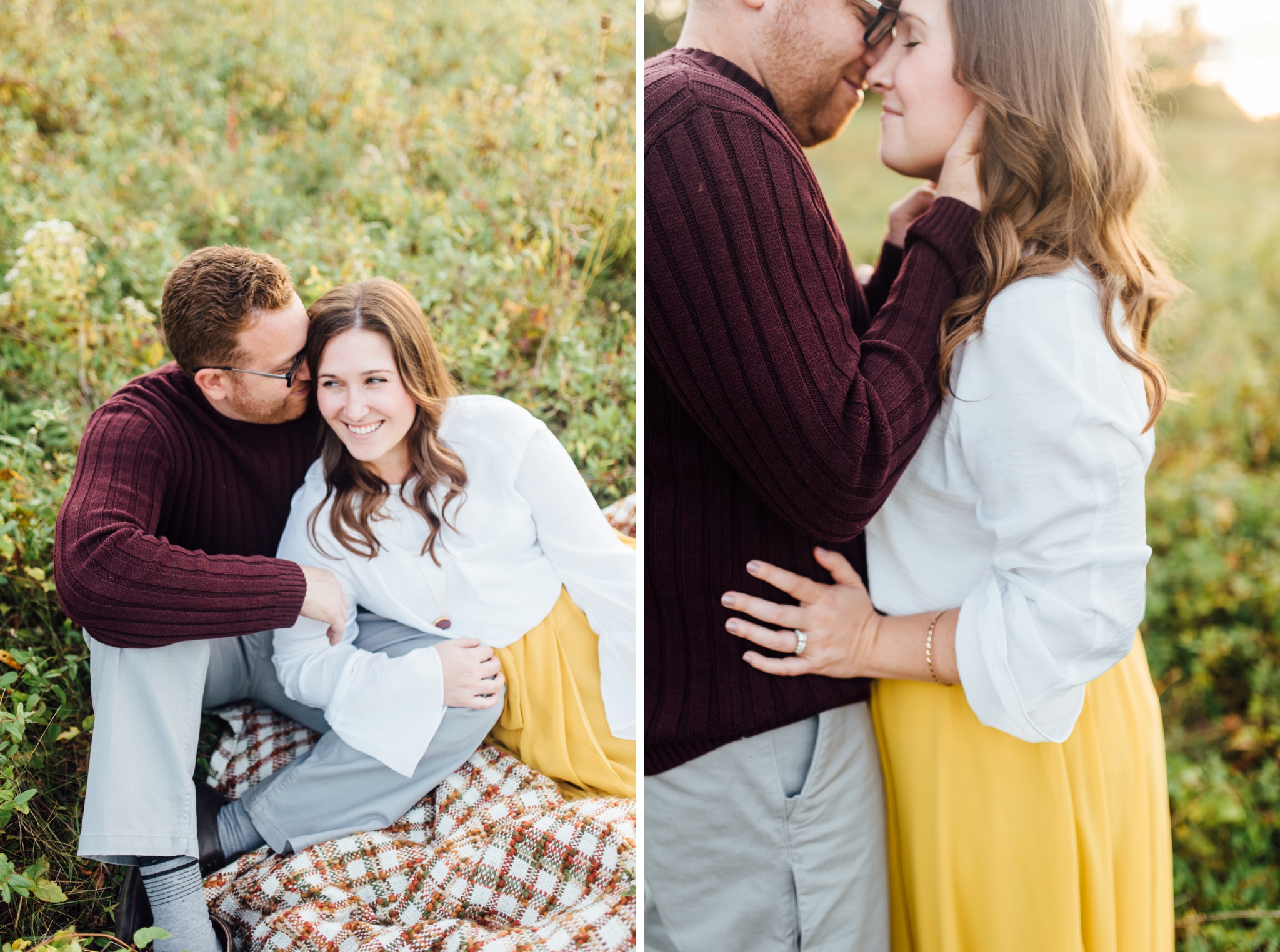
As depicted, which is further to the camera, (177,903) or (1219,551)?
(1219,551)

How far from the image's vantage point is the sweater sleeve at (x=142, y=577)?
148 cm

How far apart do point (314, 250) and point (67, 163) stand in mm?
899

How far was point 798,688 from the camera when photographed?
62.8 inches

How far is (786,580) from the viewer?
157 centimetres

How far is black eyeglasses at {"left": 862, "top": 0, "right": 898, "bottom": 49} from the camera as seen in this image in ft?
4.95

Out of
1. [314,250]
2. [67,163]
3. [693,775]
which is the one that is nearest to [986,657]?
[693,775]

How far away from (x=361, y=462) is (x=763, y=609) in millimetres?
781

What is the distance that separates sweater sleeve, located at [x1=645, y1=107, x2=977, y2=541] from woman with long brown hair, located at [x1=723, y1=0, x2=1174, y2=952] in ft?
0.69

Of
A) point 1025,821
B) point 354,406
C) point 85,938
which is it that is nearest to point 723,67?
point 354,406

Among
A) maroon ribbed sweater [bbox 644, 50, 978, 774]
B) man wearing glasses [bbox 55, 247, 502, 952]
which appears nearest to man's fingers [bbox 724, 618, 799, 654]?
maroon ribbed sweater [bbox 644, 50, 978, 774]

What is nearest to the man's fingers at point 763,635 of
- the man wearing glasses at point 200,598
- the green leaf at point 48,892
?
the man wearing glasses at point 200,598

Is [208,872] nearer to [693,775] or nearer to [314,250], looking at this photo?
[693,775]

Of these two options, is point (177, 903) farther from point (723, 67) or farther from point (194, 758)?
point (723, 67)

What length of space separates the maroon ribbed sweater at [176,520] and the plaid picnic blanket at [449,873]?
0.32m
